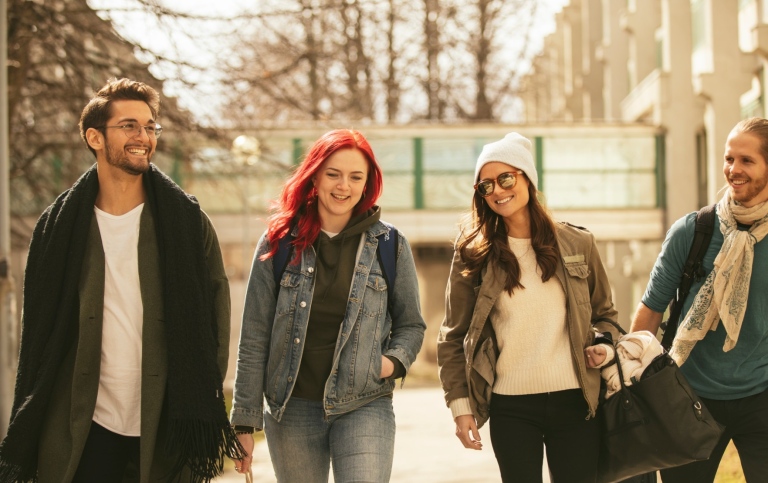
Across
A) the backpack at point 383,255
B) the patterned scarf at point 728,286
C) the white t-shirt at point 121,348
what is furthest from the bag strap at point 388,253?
the patterned scarf at point 728,286

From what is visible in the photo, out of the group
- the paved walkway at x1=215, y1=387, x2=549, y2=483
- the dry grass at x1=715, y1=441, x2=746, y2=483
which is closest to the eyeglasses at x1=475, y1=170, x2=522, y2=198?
the dry grass at x1=715, y1=441, x2=746, y2=483

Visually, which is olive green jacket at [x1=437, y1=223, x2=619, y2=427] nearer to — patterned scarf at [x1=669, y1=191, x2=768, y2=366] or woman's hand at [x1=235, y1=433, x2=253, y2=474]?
patterned scarf at [x1=669, y1=191, x2=768, y2=366]

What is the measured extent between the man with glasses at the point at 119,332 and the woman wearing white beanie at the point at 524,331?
3.40 feet

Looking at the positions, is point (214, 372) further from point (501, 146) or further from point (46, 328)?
point (501, 146)

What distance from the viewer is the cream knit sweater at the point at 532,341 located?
4602 millimetres

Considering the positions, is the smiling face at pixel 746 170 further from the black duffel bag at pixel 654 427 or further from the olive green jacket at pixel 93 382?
the olive green jacket at pixel 93 382

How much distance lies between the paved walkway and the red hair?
4.01m

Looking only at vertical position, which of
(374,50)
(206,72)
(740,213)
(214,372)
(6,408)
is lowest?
(6,408)

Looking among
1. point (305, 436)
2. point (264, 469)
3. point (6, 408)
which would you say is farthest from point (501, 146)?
point (6, 408)

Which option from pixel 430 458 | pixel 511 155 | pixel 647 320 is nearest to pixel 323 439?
pixel 511 155

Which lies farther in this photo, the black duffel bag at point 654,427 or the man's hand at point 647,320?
the man's hand at point 647,320

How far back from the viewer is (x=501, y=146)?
477 centimetres

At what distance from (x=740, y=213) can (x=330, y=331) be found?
1.88 metres

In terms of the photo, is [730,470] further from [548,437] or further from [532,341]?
[532,341]
